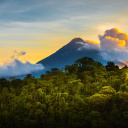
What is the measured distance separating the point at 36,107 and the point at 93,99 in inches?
321

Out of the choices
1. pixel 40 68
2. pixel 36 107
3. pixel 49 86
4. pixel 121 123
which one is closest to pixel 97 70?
pixel 49 86

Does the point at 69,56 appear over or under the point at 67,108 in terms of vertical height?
over

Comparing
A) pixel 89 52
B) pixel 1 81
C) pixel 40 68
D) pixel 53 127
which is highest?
pixel 89 52

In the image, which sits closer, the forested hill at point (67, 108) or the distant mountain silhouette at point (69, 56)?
the forested hill at point (67, 108)

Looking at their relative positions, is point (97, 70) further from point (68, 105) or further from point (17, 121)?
point (17, 121)

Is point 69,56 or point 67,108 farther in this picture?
point 69,56

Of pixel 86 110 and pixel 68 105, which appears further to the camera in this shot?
pixel 68 105

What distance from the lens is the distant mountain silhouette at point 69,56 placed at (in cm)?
16627

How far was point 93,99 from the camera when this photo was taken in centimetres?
2362

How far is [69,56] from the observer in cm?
17100

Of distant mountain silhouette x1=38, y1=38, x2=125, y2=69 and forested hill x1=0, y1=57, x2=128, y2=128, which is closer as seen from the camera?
forested hill x1=0, y1=57, x2=128, y2=128

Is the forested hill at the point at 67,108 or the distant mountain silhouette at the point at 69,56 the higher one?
the distant mountain silhouette at the point at 69,56

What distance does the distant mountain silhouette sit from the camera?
166275mm

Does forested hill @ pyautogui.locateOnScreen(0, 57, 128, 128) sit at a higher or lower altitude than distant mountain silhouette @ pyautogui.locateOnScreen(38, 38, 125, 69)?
lower
